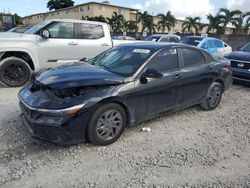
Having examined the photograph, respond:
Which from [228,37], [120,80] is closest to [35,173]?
[120,80]

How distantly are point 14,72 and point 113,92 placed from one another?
421 cm

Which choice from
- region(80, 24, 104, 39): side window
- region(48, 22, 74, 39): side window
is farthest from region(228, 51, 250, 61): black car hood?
region(48, 22, 74, 39): side window

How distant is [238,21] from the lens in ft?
90.7

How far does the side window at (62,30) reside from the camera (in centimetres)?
730

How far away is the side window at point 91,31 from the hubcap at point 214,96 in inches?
168

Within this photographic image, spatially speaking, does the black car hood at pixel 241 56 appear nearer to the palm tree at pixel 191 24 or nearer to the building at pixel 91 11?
the palm tree at pixel 191 24

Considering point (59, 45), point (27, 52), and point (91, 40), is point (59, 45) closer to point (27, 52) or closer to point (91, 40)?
point (27, 52)

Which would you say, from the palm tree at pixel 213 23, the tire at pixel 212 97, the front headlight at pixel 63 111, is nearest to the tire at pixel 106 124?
the front headlight at pixel 63 111

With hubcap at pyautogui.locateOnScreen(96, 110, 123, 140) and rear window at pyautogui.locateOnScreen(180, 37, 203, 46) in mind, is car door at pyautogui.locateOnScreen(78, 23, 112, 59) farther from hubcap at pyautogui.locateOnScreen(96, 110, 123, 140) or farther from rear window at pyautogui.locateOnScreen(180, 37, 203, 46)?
rear window at pyautogui.locateOnScreen(180, 37, 203, 46)

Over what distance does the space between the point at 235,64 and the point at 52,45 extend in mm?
5694

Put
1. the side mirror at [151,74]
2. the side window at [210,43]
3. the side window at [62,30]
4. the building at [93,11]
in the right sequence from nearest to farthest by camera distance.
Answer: the side mirror at [151,74] → the side window at [62,30] → the side window at [210,43] → the building at [93,11]

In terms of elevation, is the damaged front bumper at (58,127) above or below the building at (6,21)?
below

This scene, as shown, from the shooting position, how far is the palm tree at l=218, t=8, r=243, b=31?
2741 cm

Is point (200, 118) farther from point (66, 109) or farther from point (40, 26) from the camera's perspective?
point (40, 26)
